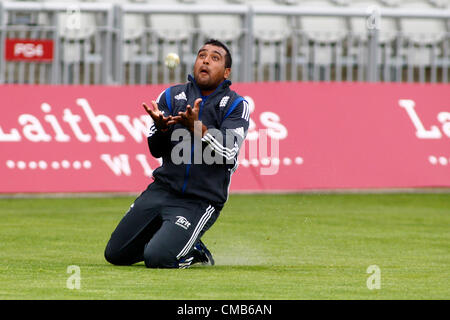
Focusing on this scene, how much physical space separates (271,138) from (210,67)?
6.73m

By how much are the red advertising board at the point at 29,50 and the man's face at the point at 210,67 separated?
24.8ft

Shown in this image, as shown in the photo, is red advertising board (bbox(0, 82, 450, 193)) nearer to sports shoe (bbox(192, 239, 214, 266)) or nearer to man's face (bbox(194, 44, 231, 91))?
sports shoe (bbox(192, 239, 214, 266))

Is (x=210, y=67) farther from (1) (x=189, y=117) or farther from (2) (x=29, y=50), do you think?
(2) (x=29, y=50)

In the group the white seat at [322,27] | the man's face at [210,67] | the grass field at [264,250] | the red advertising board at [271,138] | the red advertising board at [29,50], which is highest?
the white seat at [322,27]

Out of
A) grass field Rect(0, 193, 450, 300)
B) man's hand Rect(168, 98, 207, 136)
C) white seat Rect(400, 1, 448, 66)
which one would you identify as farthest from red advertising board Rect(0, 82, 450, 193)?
man's hand Rect(168, 98, 207, 136)

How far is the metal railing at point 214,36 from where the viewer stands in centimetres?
1571

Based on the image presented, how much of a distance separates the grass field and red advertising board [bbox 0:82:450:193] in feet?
0.90

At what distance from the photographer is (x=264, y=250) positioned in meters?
9.80

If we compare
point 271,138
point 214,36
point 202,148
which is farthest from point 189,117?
point 214,36

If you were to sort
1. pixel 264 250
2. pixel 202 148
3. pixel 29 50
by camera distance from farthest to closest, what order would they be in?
pixel 29 50 → pixel 264 250 → pixel 202 148

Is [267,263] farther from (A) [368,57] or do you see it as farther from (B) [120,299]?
(A) [368,57]

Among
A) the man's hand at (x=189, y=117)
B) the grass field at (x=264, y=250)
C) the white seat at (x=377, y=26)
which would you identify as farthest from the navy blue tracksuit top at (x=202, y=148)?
the white seat at (x=377, y=26)

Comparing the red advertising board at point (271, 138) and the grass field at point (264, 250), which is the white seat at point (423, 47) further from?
the grass field at point (264, 250)

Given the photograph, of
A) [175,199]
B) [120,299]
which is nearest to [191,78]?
[175,199]
